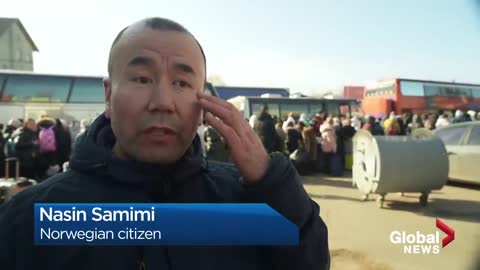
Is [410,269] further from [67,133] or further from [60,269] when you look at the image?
[67,133]

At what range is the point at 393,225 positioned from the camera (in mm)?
4352

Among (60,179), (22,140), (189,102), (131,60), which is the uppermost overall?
(131,60)

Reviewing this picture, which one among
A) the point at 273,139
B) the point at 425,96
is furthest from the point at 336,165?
the point at 425,96

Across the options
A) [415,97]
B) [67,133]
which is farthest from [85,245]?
[415,97]

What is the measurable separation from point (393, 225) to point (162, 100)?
13.3 feet

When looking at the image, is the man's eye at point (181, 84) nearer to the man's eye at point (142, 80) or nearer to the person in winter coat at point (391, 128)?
the man's eye at point (142, 80)

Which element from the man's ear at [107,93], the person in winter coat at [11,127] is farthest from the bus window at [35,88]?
the man's ear at [107,93]

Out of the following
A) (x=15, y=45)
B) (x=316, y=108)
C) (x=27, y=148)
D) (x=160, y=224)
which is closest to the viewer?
(x=160, y=224)

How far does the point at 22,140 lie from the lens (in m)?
5.34

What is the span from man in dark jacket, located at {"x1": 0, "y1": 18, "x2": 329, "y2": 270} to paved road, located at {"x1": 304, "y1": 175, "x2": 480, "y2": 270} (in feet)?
8.40

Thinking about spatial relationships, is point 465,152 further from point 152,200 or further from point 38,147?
point 152,200

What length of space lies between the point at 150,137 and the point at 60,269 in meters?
0.35

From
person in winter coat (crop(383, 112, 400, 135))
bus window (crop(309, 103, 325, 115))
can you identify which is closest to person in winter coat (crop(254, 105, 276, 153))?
person in winter coat (crop(383, 112, 400, 135))

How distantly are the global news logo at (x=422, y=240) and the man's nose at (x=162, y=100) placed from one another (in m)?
3.13
